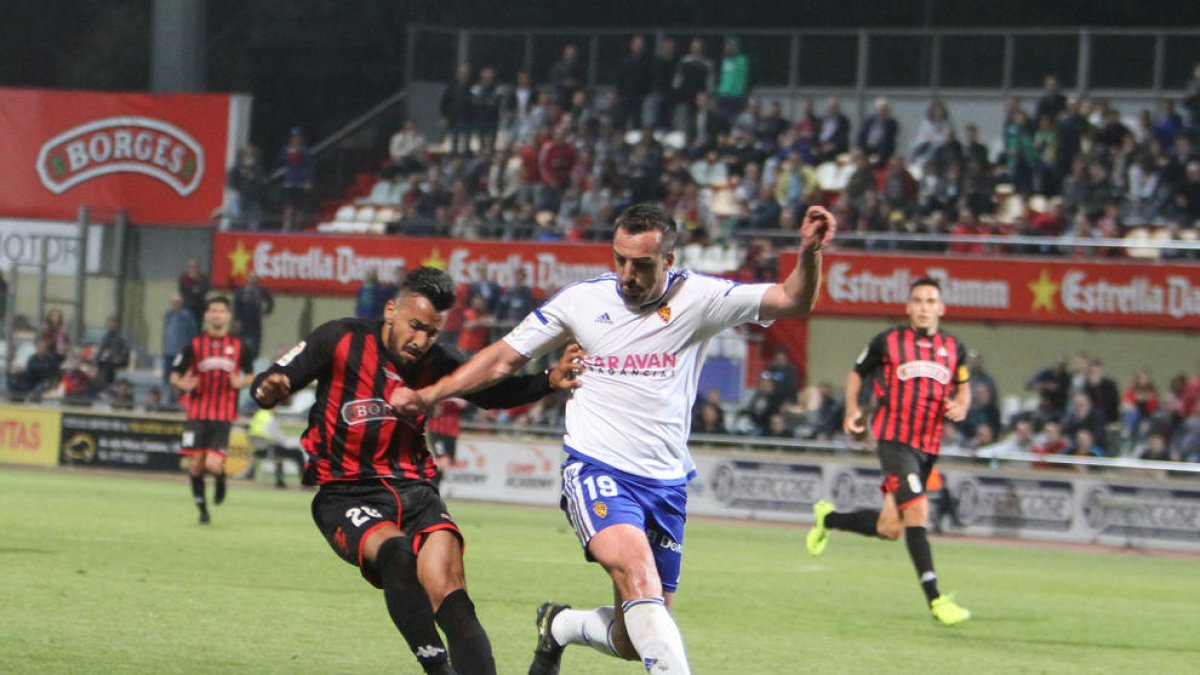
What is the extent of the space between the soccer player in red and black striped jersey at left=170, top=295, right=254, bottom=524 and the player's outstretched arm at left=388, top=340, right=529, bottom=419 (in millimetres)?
10220

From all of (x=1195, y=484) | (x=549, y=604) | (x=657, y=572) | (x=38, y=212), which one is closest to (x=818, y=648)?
(x=549, y=604)

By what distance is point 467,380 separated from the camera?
679 cm

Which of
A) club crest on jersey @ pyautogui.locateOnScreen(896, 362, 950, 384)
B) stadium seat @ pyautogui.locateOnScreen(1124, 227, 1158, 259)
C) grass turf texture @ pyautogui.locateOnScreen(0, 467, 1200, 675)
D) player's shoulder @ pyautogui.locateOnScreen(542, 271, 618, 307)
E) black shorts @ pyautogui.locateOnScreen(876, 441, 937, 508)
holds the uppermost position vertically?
stadium seat @ pyautogui.locateOnScreen(1124, 227, 1158, 259)

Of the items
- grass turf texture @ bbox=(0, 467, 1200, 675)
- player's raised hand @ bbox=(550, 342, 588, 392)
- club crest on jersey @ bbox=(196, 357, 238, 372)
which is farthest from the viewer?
club crest on jersey @ bbox=(196, 357, 238, 372)

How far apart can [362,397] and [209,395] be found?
33.4 feet

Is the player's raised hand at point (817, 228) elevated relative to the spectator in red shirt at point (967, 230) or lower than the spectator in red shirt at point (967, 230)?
lower

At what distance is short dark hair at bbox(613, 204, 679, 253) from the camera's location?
6727 mm

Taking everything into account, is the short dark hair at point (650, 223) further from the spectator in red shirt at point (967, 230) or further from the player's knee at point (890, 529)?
the spectator in red shirt at point (967, 230)

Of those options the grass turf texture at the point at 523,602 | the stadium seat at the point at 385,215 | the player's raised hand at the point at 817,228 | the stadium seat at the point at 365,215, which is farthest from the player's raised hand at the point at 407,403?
the stadium seat at the point at 365,215

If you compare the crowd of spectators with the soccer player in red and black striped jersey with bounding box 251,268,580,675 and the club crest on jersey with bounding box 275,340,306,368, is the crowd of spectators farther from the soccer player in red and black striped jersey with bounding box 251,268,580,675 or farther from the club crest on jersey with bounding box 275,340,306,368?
the club crest on jersey with bounding box 275,340,306,368

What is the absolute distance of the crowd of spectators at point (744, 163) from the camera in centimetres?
2459

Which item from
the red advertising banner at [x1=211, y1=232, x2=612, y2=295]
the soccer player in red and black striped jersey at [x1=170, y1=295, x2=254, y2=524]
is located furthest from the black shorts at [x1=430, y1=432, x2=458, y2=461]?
the soccer player in red and black striped jersey at [x1=170, y1=295, x2=254, y2=524]

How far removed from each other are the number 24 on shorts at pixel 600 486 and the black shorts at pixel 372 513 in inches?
23.0

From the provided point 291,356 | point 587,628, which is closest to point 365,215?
point 291,356
